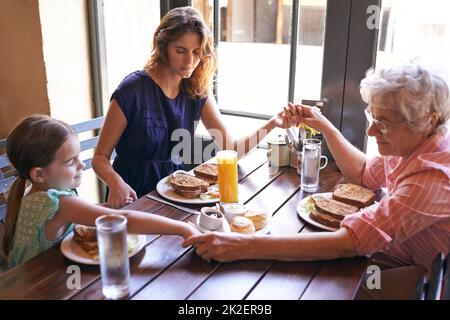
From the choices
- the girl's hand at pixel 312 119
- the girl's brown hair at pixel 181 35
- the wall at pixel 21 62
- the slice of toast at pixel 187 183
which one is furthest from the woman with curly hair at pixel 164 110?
the wall at pixel 21 62

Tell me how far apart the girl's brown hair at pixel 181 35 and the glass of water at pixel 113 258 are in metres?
0.98

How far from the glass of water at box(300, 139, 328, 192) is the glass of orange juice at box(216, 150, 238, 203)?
0.96 ft

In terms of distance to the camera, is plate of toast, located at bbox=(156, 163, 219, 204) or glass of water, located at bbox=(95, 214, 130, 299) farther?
plate of toast, located at bbox=(156, 163, 219, 204)

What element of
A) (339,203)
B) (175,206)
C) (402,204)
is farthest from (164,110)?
(402,204)

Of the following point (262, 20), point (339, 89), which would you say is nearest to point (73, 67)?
point (262, 20)

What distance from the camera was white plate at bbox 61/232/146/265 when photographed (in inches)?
42.7

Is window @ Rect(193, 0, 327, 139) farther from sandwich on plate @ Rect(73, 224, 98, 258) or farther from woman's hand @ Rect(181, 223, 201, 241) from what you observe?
sandwich on plate @ Rect(73, 224, 98, 258)

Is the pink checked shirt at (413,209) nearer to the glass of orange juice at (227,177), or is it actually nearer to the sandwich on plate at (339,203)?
the sandwich on plate at (339,203)

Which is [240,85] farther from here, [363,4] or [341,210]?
[341,210]

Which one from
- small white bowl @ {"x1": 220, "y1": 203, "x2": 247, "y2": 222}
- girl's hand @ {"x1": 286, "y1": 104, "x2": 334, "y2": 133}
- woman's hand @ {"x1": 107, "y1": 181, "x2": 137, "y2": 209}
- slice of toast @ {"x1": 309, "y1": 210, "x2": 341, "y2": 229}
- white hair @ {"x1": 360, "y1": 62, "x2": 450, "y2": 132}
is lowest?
woman's hand @ {"x1": 107, "y1": 181, "x2": 137, "y2": 209}

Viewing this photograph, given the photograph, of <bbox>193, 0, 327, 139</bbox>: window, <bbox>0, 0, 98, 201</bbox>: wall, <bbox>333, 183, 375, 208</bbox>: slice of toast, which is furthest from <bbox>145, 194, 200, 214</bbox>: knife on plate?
<bbox>0, 0, 98, 201</bbox>: wall

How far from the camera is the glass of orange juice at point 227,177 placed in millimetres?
1459
